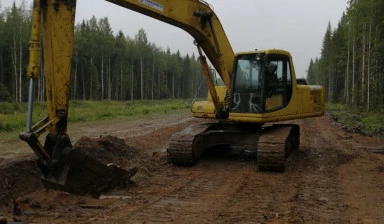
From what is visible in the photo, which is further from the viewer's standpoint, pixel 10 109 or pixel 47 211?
pixel 10 109

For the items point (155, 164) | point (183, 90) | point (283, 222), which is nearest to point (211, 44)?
point (155, 164)

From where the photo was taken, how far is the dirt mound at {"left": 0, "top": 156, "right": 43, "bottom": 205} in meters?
6.65

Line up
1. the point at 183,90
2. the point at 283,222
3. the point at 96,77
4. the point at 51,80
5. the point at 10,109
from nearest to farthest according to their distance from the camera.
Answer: the point at 283,222 < the point at 51,80 < the point at 10,109 < the point at 96,77 < the point at 183,90

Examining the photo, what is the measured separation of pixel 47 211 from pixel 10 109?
2502cm

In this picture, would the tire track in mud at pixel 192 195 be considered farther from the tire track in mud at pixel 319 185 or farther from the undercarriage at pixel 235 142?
the tire track in mud at pixel 319 185

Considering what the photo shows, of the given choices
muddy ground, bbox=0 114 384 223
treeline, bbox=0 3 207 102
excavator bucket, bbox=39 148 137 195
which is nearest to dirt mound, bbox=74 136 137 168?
muddy ground, bbox=0 114 384 223

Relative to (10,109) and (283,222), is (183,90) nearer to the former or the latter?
(10,109)

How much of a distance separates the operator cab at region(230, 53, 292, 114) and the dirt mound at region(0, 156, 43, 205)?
179 inches

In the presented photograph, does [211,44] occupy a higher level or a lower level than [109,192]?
higher

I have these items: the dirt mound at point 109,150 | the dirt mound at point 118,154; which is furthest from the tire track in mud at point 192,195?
the dirt mound at point 109,150

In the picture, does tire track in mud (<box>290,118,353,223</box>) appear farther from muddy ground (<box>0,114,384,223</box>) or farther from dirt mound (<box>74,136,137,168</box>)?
dirt mound (<box>74,136,137,168</box>)

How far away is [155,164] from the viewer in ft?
31.4

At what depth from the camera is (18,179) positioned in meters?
7.11

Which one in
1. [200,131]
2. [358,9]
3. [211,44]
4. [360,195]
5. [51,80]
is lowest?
[360,195]
